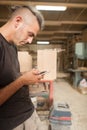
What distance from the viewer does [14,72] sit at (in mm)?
1124

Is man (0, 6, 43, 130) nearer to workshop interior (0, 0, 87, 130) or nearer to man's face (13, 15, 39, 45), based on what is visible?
man's face (13, 15, 39, 45)

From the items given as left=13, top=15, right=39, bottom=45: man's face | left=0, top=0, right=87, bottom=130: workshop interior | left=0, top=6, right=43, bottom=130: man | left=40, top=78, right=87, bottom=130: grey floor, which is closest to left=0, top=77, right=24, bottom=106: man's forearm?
left=0, top=6, right=43, bottom=130: man

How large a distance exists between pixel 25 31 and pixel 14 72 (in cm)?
28

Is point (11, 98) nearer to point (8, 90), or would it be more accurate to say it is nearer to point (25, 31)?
point (8, 90)

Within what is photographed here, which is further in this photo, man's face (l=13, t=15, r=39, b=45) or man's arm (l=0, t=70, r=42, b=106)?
man's face (l=13, t=15, r=39, b=45)

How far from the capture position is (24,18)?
1196 mm

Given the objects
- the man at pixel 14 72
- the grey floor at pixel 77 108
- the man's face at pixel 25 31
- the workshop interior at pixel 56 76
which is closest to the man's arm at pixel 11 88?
the man at pixel 14 72

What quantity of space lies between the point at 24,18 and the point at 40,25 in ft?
0.42

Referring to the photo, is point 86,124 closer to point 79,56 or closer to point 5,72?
point 5,72

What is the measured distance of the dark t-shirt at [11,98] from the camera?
106cm

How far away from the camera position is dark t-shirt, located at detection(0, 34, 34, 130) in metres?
1.06

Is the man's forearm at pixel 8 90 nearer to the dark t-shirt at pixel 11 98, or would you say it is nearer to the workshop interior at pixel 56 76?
the dark t-shirt at pixel 11 98

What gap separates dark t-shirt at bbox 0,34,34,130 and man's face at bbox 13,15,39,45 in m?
0.06

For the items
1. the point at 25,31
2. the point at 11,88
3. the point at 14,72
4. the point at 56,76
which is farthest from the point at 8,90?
the point at 56,76
